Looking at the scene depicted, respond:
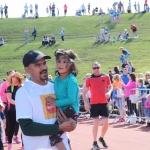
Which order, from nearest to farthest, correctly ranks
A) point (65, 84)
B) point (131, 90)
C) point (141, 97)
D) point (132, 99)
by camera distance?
1. point (65, 84)
2. point (141, 97)
3. point (132, 99)
4. point (131, 90)

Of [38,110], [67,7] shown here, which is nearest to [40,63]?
[38,110]

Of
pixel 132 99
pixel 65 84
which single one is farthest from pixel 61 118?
pixel 132 99

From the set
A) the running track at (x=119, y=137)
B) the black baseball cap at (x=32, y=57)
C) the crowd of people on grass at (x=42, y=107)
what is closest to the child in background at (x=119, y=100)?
the running track at (x=119, y=137)

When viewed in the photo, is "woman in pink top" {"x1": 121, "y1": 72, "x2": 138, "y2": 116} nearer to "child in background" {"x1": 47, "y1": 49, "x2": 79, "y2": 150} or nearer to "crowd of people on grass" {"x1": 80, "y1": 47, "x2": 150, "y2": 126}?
"crowd of people on grass" {"x1": 80, "y1": 47, "x2": 150, "y2": 126}

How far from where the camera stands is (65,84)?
4934 mm

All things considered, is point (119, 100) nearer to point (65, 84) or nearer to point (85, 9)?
point (65, 84)

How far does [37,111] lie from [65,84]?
656 millimetres

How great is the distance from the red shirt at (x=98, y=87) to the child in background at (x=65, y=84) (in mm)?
5167

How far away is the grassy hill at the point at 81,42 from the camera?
38250 millimetres

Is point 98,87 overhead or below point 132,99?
overhead

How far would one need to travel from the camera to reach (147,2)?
63250 mm

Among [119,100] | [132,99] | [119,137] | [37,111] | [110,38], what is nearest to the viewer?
[37,111]

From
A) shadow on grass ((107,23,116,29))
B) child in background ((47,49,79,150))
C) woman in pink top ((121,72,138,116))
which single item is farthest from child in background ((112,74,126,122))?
shadow on grass ((107,23,116,29))

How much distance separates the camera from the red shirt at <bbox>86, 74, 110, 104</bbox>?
10.3 metres
